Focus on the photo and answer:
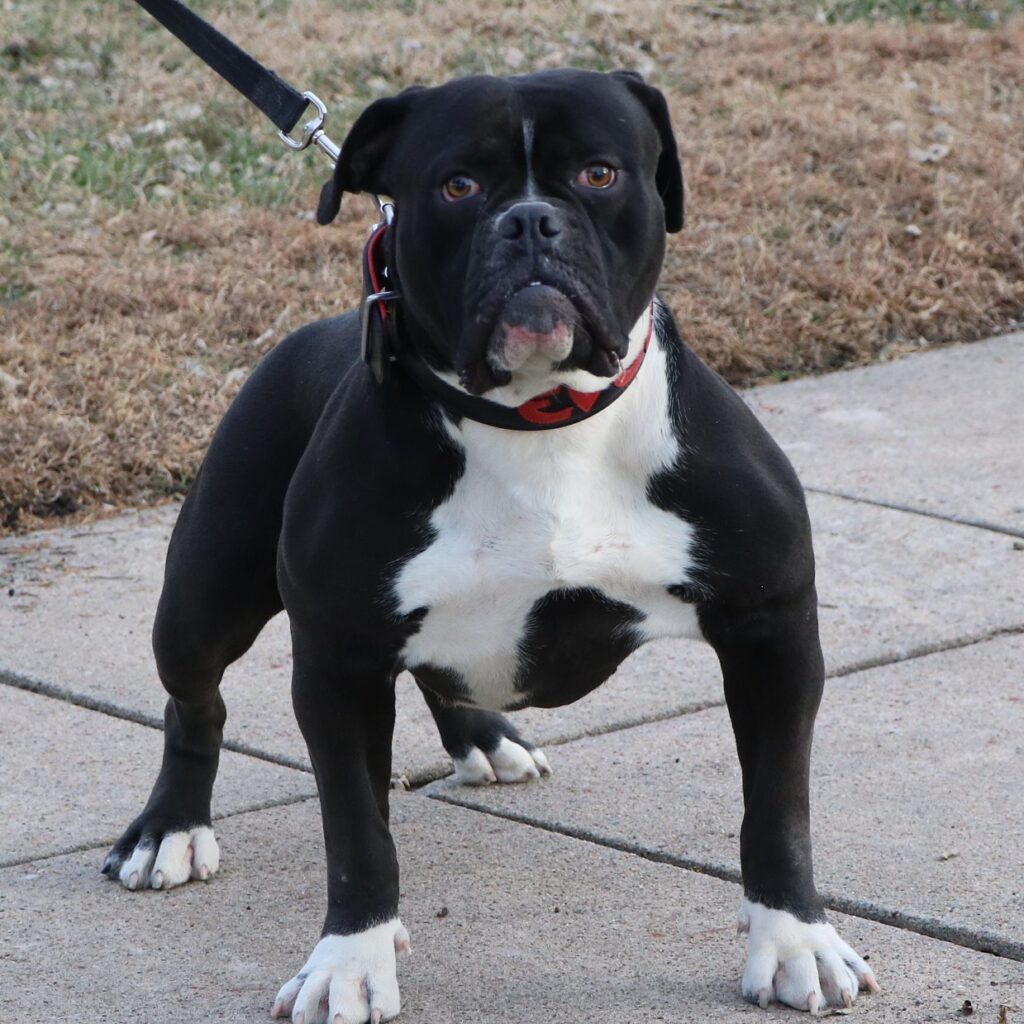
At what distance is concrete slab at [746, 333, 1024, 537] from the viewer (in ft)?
19.2

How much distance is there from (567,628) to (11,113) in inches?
281

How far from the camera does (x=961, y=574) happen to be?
5180mm

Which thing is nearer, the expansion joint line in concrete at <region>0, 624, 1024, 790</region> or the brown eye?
the brown eye

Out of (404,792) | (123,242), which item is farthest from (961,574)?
(123,242)

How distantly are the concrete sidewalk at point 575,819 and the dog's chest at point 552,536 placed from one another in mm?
614

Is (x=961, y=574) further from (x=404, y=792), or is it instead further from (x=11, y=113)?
(x=11, y=113)

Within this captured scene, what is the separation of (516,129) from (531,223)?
0.63 feet

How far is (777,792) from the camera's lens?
315 centimetres

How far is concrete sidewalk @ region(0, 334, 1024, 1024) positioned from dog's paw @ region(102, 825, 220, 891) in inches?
1.2

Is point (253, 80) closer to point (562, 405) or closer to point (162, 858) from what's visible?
point (562, 405)

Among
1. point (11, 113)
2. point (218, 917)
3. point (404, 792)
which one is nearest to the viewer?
point (218, 917)

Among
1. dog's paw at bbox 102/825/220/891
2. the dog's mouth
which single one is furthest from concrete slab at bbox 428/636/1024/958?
the dog's mouth

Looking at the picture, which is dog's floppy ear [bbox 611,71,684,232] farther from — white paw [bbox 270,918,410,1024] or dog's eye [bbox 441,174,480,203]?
white paw [bbox 270,918,410,1024]

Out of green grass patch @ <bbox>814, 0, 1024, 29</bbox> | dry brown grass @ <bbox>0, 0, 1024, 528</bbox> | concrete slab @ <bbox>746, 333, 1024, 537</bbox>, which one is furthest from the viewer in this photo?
green grass patch @ <bbox>814, 0, 1024, 29</bbox>
